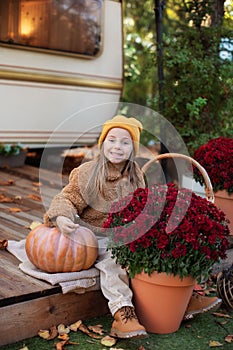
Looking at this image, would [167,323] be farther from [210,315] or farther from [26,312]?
[26,312]

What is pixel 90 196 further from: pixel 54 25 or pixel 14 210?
pixel 54 25

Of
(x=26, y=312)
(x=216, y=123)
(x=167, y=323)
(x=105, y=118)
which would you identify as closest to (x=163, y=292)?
(x=167, y=323)

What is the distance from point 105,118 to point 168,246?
3643 millimetres

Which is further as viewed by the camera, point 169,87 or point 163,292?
point 169,87

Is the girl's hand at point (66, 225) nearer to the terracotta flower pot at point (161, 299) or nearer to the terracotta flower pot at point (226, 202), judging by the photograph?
the terracotta flower pot at point (161, 299)

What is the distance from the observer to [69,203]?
3.06m

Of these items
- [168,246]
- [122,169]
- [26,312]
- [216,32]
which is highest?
[216,32]

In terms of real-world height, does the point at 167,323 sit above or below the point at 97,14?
below

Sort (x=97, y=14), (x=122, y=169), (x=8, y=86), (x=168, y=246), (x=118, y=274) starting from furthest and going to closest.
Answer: (x=97, y=14) → (x=8, y=86) → (x=122, y=169) → (x=118, y=274) → (x=168, y=246)

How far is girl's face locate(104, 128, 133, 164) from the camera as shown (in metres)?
3.08

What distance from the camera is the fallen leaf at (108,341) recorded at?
8.58 feet

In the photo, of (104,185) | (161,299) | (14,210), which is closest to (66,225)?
(104,185)

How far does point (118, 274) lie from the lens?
9.53 feet

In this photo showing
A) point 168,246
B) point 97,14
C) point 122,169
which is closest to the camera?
point 168,246
